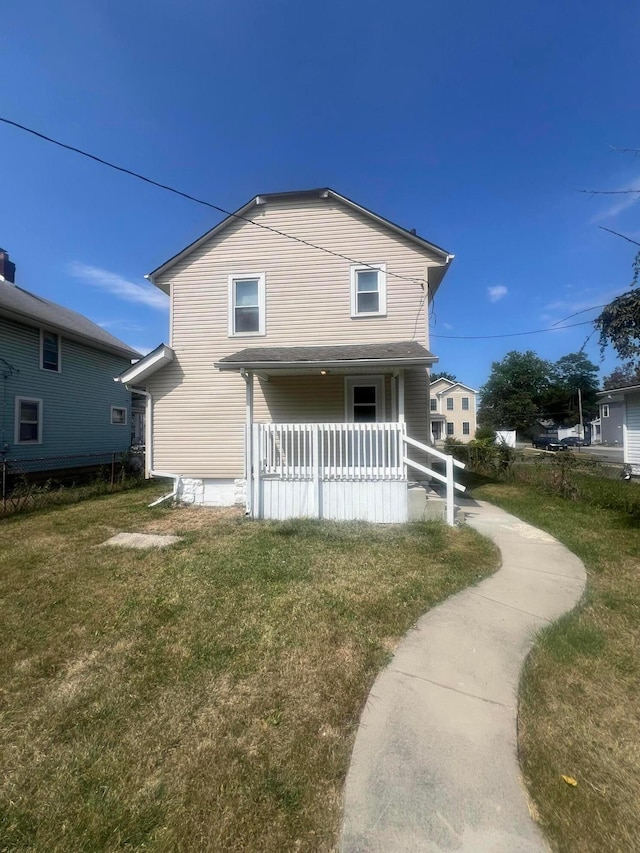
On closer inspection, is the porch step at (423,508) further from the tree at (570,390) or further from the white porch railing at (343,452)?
A: the tree at (570,390)

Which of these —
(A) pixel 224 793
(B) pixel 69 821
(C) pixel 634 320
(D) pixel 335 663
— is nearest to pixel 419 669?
(D) pixel 335 663

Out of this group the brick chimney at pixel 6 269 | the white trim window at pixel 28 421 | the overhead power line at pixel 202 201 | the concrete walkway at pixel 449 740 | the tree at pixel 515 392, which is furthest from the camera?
the tree at pixel 515 392

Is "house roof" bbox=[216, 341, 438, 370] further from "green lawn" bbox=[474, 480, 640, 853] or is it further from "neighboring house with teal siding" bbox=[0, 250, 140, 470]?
"neighboring house with teal siding" bbox=[0, 250, 140, 470]

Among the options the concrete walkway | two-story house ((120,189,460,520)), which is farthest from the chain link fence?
the concrete walkway

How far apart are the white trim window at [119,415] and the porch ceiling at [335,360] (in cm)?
1088

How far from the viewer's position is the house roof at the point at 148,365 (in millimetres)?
9102

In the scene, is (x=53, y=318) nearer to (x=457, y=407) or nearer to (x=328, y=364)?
(x=328, y=364)

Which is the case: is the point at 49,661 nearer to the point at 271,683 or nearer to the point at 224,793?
the point at 271,683

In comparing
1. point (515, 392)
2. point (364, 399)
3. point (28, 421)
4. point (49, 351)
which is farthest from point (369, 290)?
point (515, 392)

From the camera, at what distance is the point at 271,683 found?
109 inches

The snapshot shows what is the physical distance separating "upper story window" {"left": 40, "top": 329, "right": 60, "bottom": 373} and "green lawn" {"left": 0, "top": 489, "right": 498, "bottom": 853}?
9855 mm

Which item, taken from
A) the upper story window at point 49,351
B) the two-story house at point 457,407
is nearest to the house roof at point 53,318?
the upper story window at point 49,351

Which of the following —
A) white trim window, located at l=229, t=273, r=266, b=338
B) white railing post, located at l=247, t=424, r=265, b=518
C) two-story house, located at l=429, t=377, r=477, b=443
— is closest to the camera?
white railing post, located at l=247, t=424, r=265, b=518

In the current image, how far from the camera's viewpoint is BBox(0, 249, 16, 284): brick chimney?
15086 millimetres
